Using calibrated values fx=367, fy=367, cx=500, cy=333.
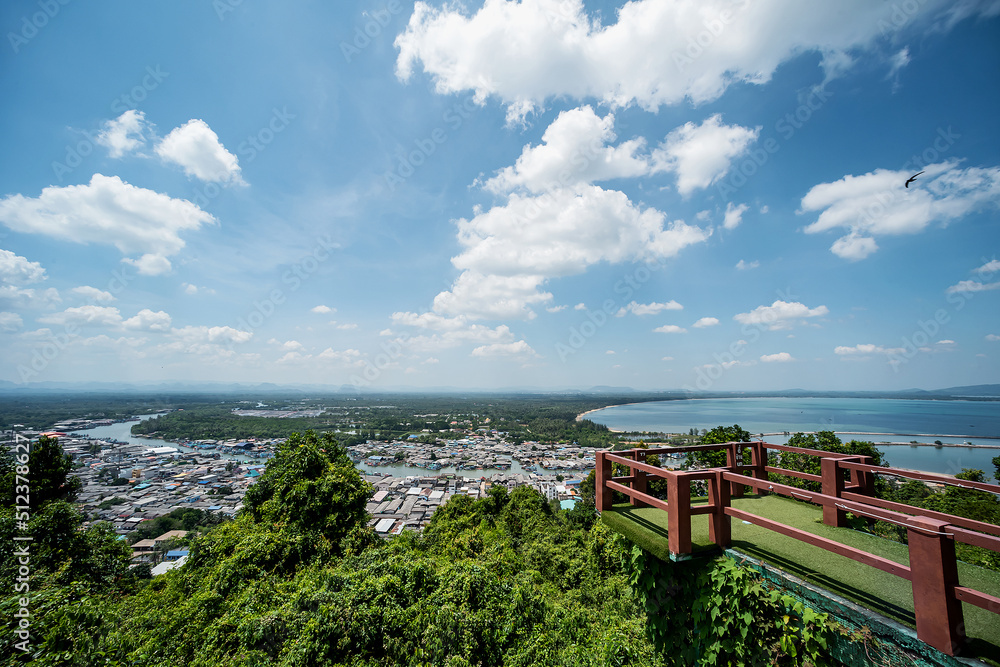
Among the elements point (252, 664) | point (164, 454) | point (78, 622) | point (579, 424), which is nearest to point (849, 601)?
point (252, 664)

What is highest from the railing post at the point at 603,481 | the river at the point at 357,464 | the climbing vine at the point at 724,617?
the railing post at the point at 603,481

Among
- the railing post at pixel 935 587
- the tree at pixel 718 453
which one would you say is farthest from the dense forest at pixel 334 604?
the tree at pixel 718 453

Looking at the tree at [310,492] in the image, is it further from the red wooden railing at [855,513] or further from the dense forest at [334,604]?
the red wooden railing at [855,513]

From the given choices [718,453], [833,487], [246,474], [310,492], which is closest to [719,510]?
[833,487]

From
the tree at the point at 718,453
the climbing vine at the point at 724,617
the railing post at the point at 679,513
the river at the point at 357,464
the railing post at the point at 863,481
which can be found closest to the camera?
the climbing vine at the point at 724,617

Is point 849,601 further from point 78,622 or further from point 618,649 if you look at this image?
point 78,622

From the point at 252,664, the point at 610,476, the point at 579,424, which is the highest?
the point at 610,476

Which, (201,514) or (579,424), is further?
(579,424)

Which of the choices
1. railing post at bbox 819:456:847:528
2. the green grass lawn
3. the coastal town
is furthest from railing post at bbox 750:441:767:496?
the coastal town
